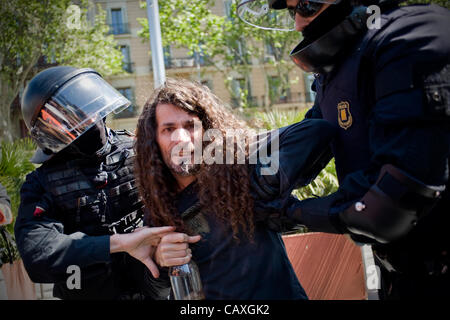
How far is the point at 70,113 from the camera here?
7.39 ft

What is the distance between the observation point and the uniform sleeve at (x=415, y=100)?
4.03ft

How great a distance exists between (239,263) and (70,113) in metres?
1.27

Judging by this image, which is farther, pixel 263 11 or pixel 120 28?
pixel 120 28

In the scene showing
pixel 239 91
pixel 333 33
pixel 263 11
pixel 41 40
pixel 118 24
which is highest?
pixel 118 24

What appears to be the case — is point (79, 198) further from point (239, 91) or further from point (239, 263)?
point (239, 91)

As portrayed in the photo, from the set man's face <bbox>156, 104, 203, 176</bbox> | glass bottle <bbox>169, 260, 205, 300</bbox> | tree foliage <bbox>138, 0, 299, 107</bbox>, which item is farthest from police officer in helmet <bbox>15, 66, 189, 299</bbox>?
tree foliage <bbox>138, 0, 299, 107</bbox>

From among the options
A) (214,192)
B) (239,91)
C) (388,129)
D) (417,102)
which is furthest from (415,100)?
(239,91)

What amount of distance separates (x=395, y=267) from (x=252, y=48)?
1929cm

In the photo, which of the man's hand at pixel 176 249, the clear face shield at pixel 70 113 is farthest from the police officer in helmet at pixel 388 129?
the clear face shield at pixel 70 113

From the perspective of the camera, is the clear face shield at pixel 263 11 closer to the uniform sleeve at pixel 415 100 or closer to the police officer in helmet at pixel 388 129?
the police officer in helmet at pixel 388 129

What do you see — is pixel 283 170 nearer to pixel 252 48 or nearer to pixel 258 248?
pixel 258 248

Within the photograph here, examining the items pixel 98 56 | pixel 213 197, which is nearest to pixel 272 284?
pixel 213 197

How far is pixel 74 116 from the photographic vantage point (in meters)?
2.24

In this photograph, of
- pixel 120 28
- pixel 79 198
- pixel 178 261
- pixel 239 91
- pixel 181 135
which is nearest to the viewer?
pixel 178 261
